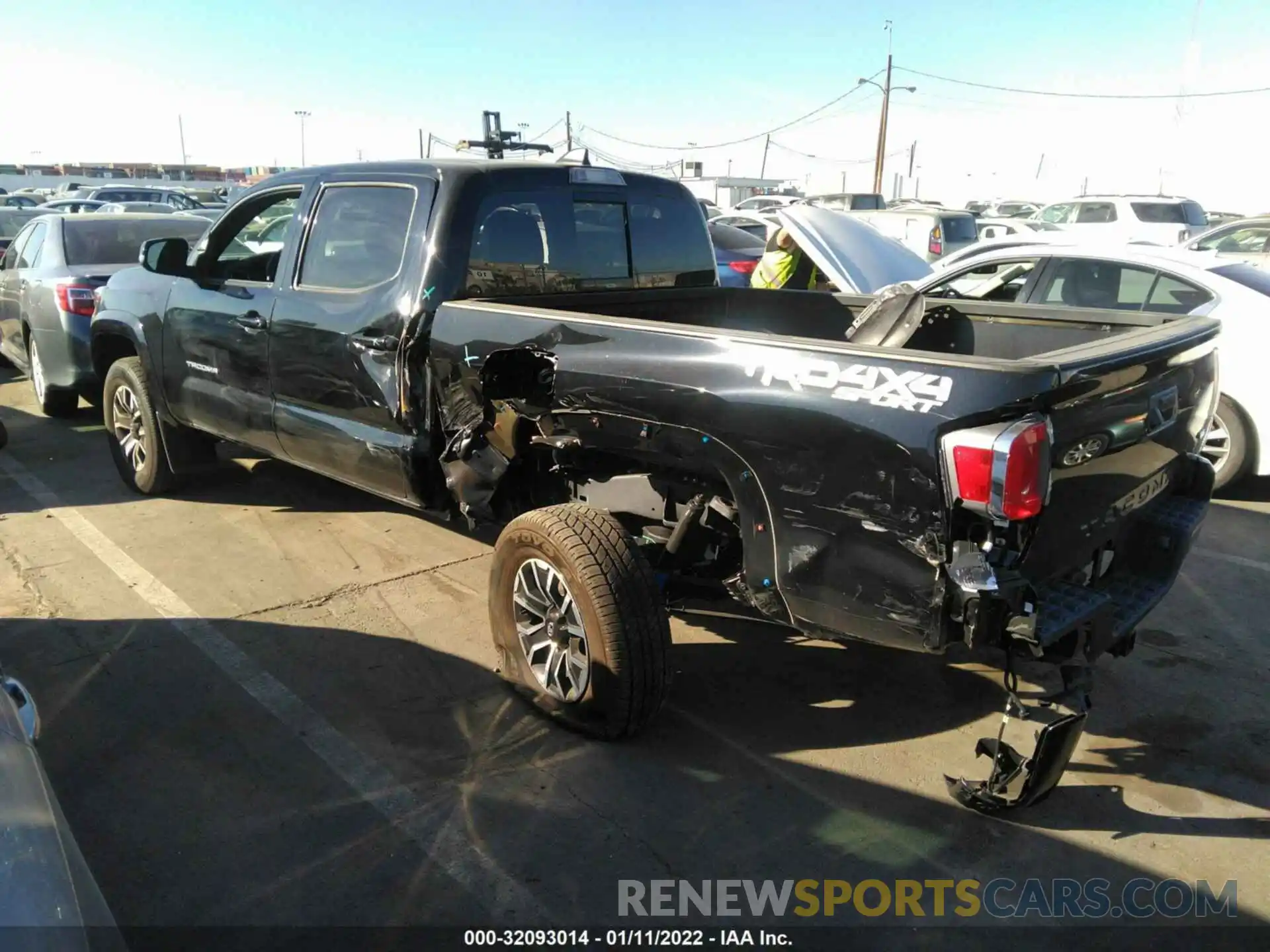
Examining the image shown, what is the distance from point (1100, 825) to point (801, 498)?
4.73 ft

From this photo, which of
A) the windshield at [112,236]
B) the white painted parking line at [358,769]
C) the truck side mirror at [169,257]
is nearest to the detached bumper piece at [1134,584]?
the white painted parking line at [358,769]

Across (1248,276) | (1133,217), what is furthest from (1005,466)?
(1133,217)

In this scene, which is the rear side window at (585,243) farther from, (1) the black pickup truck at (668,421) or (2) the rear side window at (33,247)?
(2) the rear side window at (33,247)

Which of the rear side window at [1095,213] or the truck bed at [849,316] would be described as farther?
the rear side window at [1095,213]

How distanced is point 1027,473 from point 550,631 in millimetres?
1828

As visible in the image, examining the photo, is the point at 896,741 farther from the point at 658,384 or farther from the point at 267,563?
the point at 267,563

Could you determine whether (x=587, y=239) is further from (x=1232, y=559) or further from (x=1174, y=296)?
(x=1174, y=296)

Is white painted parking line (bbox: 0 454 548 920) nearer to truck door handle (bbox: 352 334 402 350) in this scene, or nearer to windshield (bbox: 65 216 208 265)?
truck door handle (bbox: 352 334 402 350)

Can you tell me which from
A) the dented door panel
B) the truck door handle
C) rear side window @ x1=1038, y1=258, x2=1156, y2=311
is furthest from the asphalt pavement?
rear side window @ x1=1038, y1=258, x2=1156, y2=311

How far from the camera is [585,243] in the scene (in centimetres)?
443

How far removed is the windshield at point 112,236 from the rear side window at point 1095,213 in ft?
56.9

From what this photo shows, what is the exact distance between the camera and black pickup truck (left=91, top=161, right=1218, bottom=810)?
8.38 feet

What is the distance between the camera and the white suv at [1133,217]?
58.6 feet

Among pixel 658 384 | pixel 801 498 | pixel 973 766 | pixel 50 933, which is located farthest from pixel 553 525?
pixel 50 933
